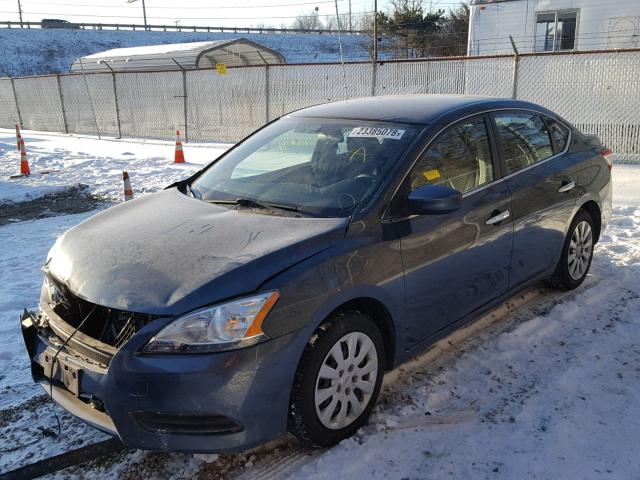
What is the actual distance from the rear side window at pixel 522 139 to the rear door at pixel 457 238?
0.56ft

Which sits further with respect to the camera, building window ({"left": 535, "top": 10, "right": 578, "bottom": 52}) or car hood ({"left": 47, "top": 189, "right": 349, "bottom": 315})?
building window ({"left": 535, "top": 10, "right": 578, "bottom": 52})

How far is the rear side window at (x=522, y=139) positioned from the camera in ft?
12.6

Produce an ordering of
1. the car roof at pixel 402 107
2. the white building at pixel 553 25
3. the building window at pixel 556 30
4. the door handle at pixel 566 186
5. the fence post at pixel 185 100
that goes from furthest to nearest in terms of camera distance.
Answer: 1. the fence post at pixel 185 100
2. the building window at pixel 556 30
3. the white building at pixel 553 25
4. the door handle at pixel 566 186
5. the car roof at pixel 402 107

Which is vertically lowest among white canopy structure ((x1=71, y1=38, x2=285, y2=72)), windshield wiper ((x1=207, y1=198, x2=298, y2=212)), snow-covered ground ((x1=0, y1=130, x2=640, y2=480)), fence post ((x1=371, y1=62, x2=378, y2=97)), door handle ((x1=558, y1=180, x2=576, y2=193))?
snow-covered ground ((x1=0, y1=130, x2=640, y2=480))

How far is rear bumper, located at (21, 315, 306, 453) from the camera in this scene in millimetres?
2305

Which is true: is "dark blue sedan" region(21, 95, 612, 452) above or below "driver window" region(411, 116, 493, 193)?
below

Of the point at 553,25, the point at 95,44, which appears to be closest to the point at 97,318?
the point at 553,25

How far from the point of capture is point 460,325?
137 inches

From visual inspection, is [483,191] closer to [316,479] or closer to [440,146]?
[440,146]

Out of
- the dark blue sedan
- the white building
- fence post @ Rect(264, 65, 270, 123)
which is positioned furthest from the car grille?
the white building

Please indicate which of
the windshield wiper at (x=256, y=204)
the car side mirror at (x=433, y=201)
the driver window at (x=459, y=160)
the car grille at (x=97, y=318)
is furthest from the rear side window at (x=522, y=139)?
the car grille at (x=97, y=318)

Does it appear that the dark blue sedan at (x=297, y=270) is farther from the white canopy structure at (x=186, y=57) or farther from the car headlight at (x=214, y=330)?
the white canopy structure at (x=186, y=57)

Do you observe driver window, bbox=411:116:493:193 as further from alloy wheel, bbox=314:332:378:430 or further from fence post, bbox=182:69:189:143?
fence post, bbox=182:69:189:143

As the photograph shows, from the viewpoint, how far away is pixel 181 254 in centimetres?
270
